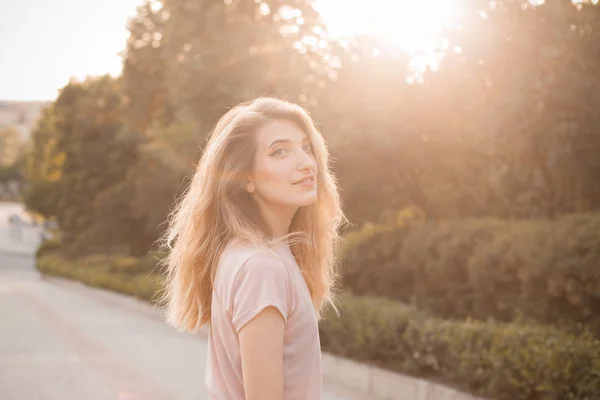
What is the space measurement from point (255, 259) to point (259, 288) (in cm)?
10

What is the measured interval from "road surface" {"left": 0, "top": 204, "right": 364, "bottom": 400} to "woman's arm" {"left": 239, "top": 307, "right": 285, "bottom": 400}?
7.22 metres

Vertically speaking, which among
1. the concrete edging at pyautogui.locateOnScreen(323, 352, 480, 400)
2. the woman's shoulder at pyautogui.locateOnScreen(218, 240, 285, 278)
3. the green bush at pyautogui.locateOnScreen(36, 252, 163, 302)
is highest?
the woman's shoulder at pyautogui.locateOnScreen(218, 240, 285, 278)

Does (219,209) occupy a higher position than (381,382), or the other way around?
(219,209)

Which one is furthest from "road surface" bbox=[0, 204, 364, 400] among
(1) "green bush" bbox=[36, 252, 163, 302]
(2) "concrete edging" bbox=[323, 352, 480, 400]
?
(1) "green bush" bbox=[36, 252, 163, 302]

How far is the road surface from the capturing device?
31.6 ft

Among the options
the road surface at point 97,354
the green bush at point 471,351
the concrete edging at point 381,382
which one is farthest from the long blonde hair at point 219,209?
the road surface at point 97,354

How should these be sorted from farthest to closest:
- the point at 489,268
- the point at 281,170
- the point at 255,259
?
the point at 489,268 < the point at 281,170 < the point at 255,259

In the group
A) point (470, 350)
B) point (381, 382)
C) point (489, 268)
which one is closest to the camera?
point (470, 350)

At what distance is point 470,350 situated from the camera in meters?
8.18

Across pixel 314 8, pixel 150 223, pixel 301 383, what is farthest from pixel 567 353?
pixel 150 223

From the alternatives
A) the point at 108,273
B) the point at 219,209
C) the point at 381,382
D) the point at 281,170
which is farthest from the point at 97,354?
the point at 108,273

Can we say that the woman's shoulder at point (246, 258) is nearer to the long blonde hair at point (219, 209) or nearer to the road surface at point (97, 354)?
the long blonde hair at point (219, 209)

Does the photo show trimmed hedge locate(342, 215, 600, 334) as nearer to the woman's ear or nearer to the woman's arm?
the woman's ear

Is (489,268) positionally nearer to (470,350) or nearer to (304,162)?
(470,350)
